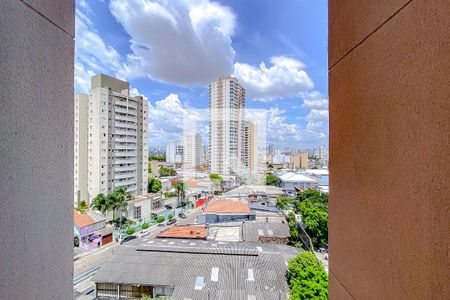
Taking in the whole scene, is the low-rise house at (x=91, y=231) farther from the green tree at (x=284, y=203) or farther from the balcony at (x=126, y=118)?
the green tree at (x=284, y=203)

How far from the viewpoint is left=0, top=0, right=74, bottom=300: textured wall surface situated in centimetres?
43

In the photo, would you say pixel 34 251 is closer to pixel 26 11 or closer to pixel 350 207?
pixel 26 11

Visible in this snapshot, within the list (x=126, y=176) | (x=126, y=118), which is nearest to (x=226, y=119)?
(x=126, y=118)

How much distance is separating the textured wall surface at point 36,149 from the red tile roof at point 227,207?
33.1 ft

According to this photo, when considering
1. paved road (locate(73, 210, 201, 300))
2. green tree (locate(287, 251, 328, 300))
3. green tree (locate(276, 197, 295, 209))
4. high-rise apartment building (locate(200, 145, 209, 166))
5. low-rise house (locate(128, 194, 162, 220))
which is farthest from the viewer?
high-rise apartment building (locate(200, 145, 209, 166))

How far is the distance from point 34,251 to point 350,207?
2.19 feet

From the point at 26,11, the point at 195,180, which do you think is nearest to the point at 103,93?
the point at 195,180

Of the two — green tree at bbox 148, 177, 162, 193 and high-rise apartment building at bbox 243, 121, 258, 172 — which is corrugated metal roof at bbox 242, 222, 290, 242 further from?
green tree at bbox 148, 177, 162, 193

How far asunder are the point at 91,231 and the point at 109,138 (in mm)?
4772

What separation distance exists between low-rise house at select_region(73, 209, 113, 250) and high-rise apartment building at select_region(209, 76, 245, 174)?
8.05 meters

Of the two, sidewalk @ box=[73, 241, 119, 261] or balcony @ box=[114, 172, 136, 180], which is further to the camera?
balcony @ box=[114, 172, 136, 180]

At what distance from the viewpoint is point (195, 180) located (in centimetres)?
1698

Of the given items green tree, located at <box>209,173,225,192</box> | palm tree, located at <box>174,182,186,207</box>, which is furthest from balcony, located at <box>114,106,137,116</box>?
green tree, located at <box>209,173,225,192</box>

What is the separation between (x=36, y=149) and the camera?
0.50 meters
